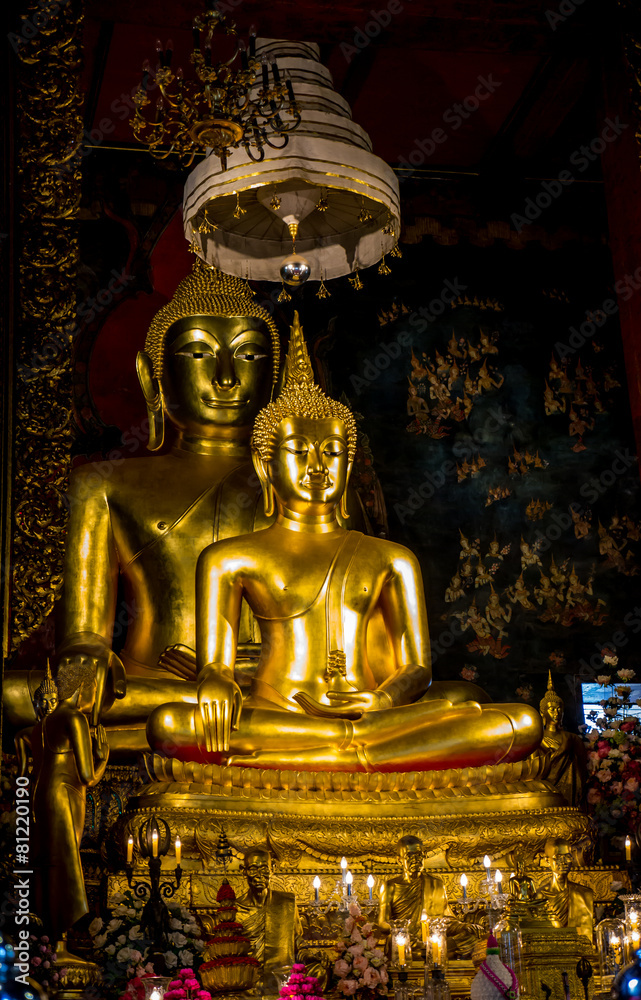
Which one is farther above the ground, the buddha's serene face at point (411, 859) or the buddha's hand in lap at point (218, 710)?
the buddha's hand in lap at point (218, 710)

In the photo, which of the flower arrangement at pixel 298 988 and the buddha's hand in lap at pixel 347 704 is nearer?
the flower arrangement at pixel 298 988

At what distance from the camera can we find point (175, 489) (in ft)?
19.1

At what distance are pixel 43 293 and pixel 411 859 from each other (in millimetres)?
2100

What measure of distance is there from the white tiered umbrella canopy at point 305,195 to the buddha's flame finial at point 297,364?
33 cm

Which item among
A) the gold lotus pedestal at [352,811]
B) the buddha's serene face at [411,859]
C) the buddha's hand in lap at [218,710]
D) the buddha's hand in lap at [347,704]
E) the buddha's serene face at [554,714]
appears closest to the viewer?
the buddha's serene face at [411,859]

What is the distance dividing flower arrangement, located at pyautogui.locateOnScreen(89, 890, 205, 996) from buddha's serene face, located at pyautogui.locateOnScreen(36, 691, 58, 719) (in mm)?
644

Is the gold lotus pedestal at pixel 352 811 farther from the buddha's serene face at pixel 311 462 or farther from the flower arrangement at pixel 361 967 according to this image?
the buddha's serene face at pixel 311 462

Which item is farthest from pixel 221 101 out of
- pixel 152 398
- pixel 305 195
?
pixel 152 398

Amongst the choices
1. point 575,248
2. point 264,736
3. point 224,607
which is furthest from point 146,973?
point 575,248

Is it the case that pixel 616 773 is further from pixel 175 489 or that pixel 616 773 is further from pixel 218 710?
pixel 175 489

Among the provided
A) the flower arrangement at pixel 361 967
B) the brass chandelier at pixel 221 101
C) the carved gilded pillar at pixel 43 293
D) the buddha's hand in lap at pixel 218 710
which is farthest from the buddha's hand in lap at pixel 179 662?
the brass chandelier at pixel 221 101

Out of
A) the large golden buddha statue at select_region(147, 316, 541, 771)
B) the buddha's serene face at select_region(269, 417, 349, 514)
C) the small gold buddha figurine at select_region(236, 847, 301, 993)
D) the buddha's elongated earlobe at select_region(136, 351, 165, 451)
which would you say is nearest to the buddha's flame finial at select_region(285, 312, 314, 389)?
the large golden buddha statue at select_region(147, 316, 541, 771)

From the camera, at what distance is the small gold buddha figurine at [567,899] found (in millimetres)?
3801

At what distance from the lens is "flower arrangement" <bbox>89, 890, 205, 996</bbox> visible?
3.41m
